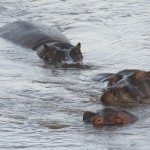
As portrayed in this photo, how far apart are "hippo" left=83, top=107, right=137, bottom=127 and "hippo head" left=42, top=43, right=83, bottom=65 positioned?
4436mm

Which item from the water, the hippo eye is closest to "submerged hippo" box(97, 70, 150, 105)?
the water

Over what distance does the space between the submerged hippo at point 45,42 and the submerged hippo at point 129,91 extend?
3.02 metres

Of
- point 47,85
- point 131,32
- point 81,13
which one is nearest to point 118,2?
point 81,13

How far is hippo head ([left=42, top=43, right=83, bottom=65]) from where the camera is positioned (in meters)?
12.9

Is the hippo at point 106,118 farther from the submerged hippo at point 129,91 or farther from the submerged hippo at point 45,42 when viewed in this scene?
the submerged hippo at point 45,42

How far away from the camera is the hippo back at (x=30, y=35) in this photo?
14.2 metres

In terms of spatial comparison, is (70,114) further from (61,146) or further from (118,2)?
(118,2)

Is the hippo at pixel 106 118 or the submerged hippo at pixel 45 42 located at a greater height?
the submerged hippo at pixel 45 42

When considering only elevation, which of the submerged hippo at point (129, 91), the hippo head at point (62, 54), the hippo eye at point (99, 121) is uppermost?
the hippo head at point (62, 54)

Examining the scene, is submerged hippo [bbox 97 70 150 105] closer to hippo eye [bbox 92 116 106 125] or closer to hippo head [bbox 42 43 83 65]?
hippo eye [bbox 92 116 106 125]

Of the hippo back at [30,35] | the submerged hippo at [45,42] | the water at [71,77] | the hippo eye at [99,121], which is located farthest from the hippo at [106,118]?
the hippo back at [30,35]

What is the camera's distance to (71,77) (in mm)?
11570

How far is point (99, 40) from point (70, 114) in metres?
6.10

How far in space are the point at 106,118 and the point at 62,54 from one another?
16.1 ft
